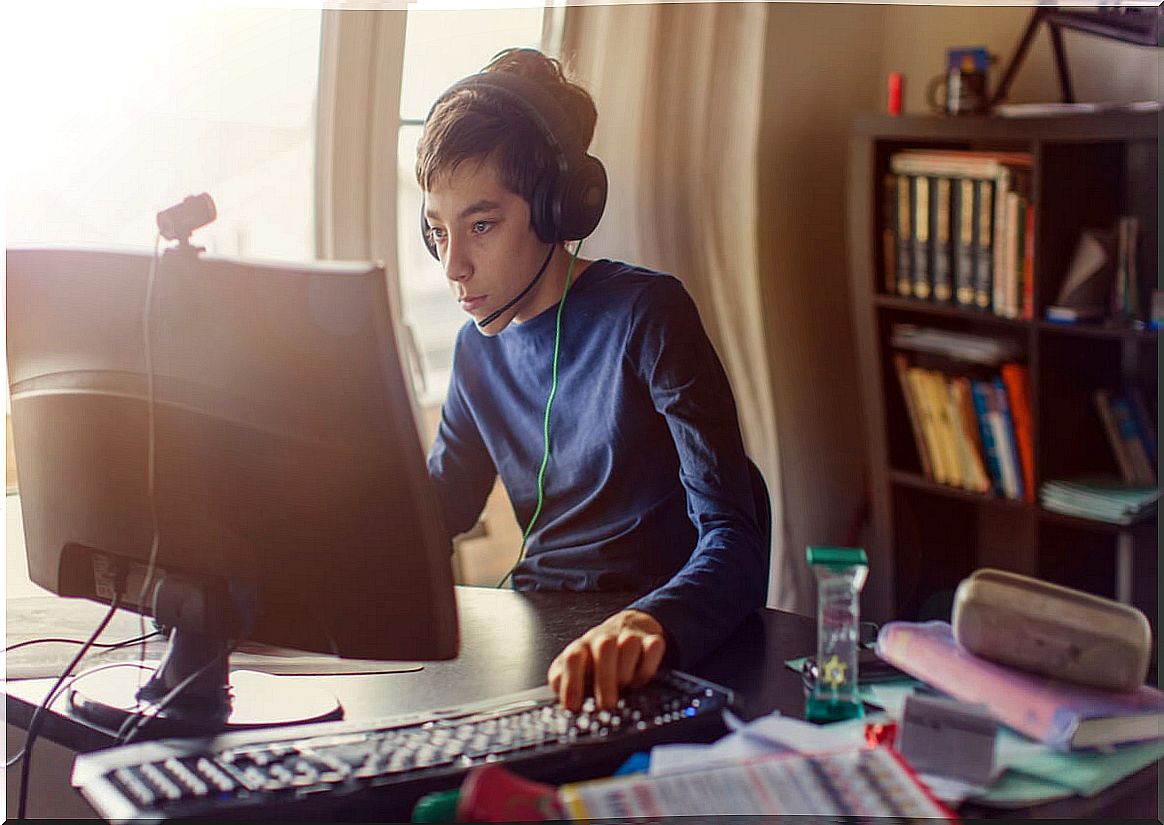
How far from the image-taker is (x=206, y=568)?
90cm

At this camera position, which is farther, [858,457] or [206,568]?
[858,457]

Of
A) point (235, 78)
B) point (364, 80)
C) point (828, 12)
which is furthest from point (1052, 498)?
point (235, 78)

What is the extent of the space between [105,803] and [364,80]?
1.22m

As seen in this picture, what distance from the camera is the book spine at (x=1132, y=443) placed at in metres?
1.81

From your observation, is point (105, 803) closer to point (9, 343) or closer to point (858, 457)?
point (9, 343)

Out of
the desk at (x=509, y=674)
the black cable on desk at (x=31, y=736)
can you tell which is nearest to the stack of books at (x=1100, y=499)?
the desk at (x=509, y=674)

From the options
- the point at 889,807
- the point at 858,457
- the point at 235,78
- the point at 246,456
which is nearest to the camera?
the point at 889,807

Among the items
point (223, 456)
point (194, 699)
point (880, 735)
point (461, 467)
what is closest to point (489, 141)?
point (461, 467)

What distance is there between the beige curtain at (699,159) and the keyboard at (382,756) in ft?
2.73

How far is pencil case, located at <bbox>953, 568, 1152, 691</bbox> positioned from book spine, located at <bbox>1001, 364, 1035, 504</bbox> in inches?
41.7

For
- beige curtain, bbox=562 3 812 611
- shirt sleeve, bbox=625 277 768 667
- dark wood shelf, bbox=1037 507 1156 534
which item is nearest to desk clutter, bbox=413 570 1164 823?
shirt sleeve, bbox=625 277 768 667

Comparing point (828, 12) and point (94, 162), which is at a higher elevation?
point (828, 12)

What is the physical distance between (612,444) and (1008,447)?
0.91 metres

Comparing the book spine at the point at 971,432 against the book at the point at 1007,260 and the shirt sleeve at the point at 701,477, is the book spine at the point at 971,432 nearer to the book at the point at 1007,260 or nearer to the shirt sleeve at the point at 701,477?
the book at the point at 1007,260
